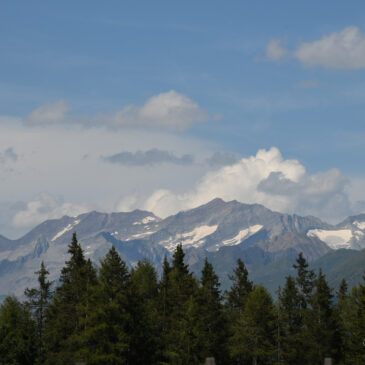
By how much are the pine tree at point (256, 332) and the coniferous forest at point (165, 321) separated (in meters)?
0.14

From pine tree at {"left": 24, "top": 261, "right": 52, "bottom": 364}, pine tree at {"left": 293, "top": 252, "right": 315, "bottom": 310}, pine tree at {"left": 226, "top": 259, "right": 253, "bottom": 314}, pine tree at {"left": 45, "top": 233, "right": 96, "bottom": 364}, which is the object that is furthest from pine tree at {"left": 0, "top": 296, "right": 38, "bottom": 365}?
pine tree at {"left": 293, "top": 252, "right": 315, "bottom": 310}

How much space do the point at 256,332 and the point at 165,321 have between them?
12.4 m

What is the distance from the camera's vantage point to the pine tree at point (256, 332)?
9488cm

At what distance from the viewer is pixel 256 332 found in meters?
95.8

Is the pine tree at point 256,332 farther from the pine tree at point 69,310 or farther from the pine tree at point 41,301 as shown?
the pine tree at point 41,301

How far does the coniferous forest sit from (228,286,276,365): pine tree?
5.4 inches

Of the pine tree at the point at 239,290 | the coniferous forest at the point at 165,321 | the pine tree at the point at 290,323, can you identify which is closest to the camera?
the coniferous forest at the point at 165,321

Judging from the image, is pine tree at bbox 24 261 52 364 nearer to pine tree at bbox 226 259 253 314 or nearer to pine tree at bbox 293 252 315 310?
pine tree at bbox 226 259 253 314

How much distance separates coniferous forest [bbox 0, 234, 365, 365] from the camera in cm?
7300

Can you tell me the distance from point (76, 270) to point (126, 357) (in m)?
17.6

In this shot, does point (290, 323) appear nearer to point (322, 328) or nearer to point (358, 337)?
point (322, 328)

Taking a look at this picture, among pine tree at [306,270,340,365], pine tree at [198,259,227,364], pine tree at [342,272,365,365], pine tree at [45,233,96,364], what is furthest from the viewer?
pine tree at [306,270,340,365]

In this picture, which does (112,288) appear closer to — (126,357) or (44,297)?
(126,357)

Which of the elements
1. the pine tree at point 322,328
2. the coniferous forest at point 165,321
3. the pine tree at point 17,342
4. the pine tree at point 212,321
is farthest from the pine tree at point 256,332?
the pine tree at point 17,342
